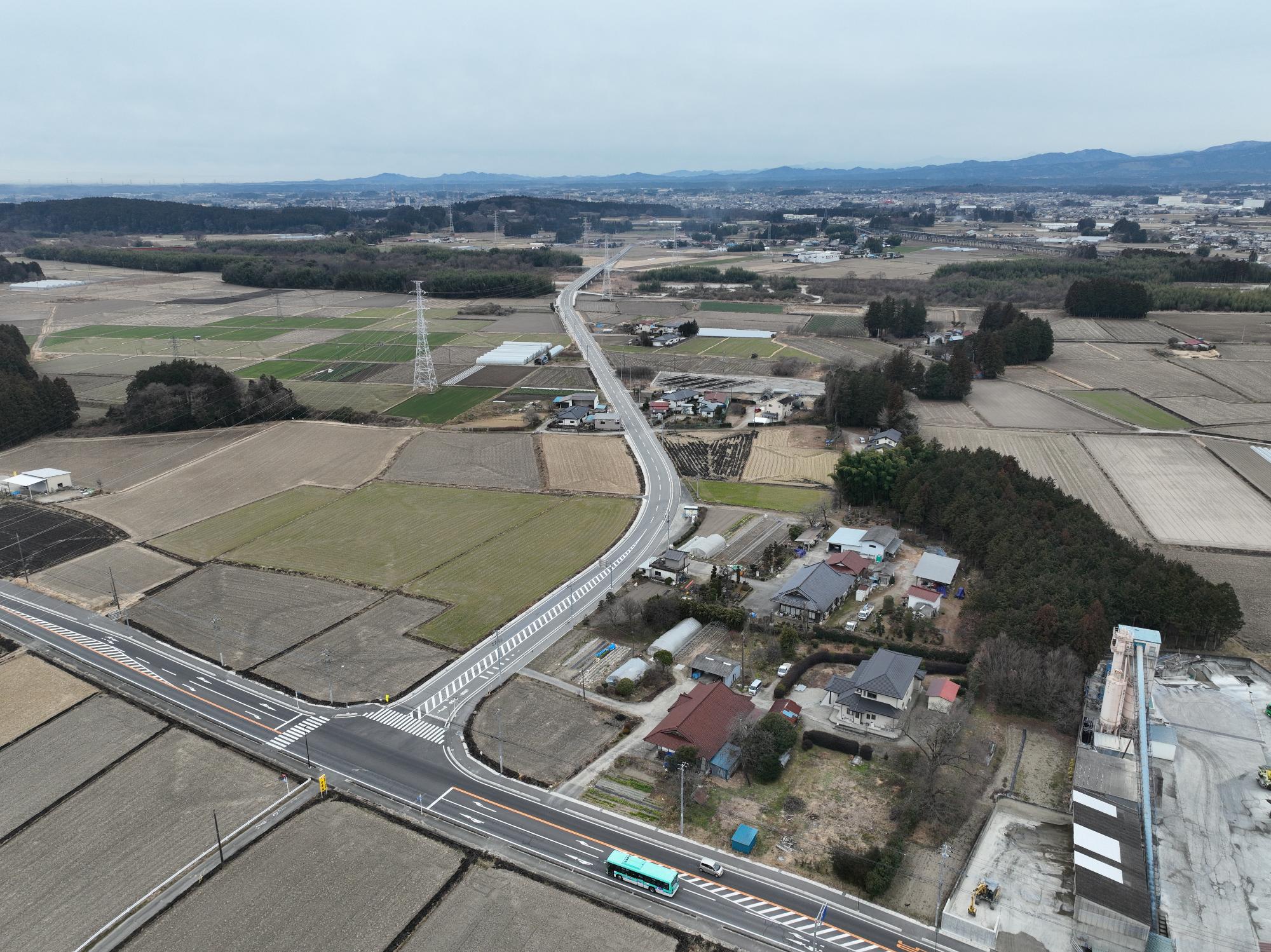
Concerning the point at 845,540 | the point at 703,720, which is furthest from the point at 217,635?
the point at 845,540

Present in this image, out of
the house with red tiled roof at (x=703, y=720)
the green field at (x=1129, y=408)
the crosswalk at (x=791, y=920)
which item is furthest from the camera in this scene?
the green field at (x=1129, y=408)

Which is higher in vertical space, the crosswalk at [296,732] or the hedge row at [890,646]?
the hedge row at [890,646]

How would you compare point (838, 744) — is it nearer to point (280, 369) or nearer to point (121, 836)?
point (121, 836)

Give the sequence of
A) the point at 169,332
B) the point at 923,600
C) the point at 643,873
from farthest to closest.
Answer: the point at 169,332 → the point at 923,600 → the point at 643,873

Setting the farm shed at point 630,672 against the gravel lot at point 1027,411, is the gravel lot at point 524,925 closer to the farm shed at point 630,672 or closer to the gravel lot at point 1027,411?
the farm shed at point 630,672

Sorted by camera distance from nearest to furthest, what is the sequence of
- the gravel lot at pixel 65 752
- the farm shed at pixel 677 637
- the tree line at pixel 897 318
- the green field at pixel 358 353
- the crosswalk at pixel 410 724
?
1. the gravel lot at pixel 65 752
2. the crosswalk at pixel 410 724
3. the farm shed at pixel 677 637
4. the green field at pixel 358 353
5. the tree line at pixel 897 318

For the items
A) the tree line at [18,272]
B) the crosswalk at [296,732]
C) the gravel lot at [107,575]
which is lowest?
the crosswalk at [296,732]

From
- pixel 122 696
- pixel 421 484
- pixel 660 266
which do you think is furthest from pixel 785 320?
pixel 122 696

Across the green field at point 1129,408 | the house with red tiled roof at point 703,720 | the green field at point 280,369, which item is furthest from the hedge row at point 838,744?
the green field at point 280,369
